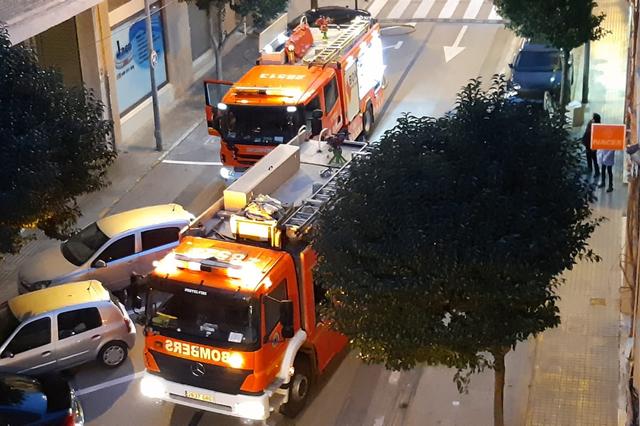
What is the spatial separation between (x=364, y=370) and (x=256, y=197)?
3.15 metres

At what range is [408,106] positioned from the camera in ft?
85.3

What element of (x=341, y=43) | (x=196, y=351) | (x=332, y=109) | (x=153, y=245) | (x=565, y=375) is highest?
(x=341, y=43)

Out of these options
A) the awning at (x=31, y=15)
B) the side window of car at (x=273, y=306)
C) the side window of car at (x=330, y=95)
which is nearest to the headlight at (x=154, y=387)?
the side window of car at (x=273, y=306)

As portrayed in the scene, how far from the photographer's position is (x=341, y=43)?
887 inches

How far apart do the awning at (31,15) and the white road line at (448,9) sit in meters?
16.6

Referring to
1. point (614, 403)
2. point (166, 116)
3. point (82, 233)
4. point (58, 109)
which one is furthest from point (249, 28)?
point (614, 403)

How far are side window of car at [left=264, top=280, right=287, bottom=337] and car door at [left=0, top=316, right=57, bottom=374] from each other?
151 inches

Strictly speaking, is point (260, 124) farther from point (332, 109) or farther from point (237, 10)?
point (237, 10)

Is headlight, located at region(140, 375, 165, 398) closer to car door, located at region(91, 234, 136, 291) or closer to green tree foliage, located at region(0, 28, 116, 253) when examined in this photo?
green tree foliage, located at region(0, 28, 116, 253)

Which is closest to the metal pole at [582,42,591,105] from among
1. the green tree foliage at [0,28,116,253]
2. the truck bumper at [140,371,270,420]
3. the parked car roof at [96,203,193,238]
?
the parked car roof at [96,203,193,238]

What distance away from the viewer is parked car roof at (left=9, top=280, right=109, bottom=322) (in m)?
15.3

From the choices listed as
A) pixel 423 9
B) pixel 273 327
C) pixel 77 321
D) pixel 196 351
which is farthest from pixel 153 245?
pixel 423 9

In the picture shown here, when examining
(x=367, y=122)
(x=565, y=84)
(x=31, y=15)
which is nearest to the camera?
(x=31, y=15)

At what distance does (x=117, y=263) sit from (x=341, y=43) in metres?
7.95
